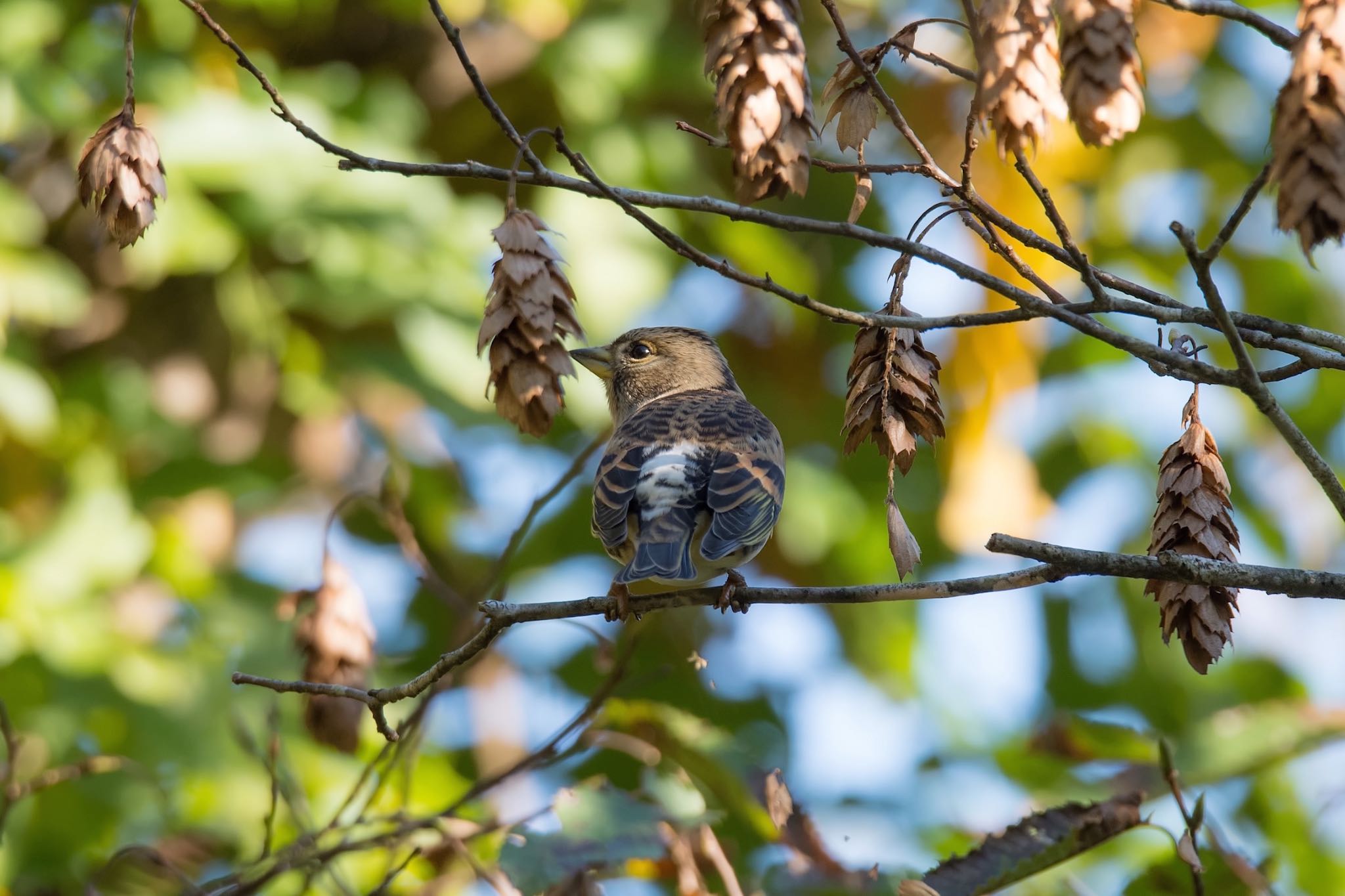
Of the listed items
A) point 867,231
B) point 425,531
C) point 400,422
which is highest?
point 400,422

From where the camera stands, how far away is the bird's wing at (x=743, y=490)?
398cm

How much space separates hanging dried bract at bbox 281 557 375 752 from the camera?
13.1ft

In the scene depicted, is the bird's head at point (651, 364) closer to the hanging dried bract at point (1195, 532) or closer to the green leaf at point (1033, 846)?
the green leaf at point (1033, 846)

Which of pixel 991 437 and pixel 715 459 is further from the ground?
pixel 991 437

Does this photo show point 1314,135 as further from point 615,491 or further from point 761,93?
point 615,491

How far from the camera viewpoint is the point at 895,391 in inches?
102

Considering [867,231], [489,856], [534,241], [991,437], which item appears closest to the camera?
[867,231]

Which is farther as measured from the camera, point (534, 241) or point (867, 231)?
point (534, 241)

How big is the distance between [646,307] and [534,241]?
2706 millimetres

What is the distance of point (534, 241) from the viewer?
8.68ft

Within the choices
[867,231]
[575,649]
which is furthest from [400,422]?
[867,231]

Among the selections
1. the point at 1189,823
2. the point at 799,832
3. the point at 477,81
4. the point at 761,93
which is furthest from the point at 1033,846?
the point at 477,81

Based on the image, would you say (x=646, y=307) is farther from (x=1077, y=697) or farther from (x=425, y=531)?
(x=1077, y=697)

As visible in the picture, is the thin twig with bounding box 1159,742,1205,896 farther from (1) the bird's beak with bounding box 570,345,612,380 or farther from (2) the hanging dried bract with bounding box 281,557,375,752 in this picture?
(1) the bird's beak with bounding box 570,345,612,380
